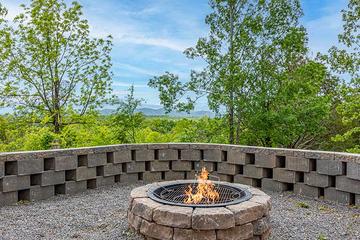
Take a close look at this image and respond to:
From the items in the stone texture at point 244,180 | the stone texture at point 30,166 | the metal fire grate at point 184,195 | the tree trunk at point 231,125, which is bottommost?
the stone texture at point 244,180

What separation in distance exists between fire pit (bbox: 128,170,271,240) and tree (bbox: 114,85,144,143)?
4.62 meters

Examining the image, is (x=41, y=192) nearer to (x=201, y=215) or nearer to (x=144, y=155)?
(x=144, y=155)

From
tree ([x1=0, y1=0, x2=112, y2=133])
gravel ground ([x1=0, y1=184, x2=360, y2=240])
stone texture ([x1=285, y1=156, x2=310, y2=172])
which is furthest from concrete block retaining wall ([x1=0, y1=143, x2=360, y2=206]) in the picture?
tree ([x1=0, y1=0, x2=112, y2=133])

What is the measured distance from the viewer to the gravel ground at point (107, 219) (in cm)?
408

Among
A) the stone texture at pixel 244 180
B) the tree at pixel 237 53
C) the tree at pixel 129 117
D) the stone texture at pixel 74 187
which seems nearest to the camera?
the stone texture at pixel 74 187

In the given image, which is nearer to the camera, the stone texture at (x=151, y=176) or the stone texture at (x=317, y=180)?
the stone texture at (x=317, y=180)

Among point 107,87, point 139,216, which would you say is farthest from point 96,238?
point 107,87

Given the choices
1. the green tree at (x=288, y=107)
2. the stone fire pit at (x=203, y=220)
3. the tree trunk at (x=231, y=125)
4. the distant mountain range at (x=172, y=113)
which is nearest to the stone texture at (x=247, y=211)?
the stone fire pit at (x=203, y=220)

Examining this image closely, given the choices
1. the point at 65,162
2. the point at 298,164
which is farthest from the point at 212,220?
the point at 65,162

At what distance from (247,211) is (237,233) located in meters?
0.24

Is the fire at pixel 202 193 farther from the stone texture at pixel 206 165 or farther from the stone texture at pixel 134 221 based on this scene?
the stone texture at pixel 206 165

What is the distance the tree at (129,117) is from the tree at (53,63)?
1.91 metres

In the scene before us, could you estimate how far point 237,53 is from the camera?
8828mm

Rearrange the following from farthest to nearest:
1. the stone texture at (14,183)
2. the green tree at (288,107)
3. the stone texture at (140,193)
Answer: the green tree at (288,107)
the stone texture at (14,183)
the stone texture at (140,193)
